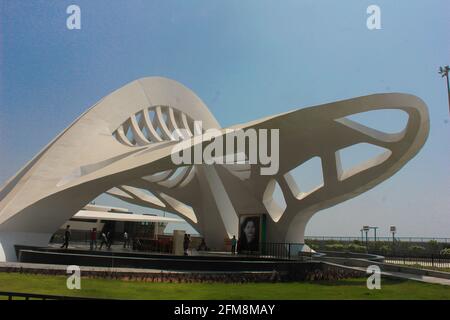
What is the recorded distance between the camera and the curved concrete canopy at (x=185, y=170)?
18.0 meters

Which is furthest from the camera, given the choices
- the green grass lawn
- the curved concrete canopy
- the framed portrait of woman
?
the framed portrait of woman

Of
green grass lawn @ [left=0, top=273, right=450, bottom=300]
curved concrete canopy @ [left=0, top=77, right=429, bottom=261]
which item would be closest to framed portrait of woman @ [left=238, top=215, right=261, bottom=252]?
curved concrete canopy @ [left=0, top=77, right=429, bottom=261]

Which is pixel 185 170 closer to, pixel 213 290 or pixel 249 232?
pixel 249 232

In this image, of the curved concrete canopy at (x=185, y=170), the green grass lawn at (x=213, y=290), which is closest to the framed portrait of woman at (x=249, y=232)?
the curved concrete canopy at (x=185, y=170)

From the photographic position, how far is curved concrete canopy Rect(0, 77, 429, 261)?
711 inches

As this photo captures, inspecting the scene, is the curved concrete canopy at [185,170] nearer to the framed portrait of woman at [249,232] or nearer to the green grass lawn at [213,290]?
the framed portrait of woman at [249,232]

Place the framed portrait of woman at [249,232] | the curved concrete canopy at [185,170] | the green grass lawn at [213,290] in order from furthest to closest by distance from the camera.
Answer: the framed portrait of woman at [249,232] → the curved concrete canopy at [185,170] → the green grass lawn at [213,290]

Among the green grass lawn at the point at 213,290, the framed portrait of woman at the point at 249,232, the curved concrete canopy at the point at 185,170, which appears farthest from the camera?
the framed portrait of woman at the point at 249,232

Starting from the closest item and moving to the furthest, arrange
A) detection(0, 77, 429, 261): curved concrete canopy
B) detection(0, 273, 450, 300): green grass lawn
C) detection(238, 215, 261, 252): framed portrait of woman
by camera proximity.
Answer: detection(0, 273, 450, 300): green grass lawn
detection(0, 77, 429, 261): curved concrete canopy
detection(238, 215, 261, 252): framed portrait of woman

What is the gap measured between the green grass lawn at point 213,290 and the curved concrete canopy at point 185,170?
675 centimetres

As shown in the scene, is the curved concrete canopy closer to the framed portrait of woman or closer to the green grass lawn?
the framed portrait of woman

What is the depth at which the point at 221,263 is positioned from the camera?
13383 millimetres

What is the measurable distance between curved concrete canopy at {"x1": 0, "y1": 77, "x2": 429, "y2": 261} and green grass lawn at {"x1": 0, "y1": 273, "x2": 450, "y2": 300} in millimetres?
6747

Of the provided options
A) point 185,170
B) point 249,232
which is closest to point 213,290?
point 249,232
